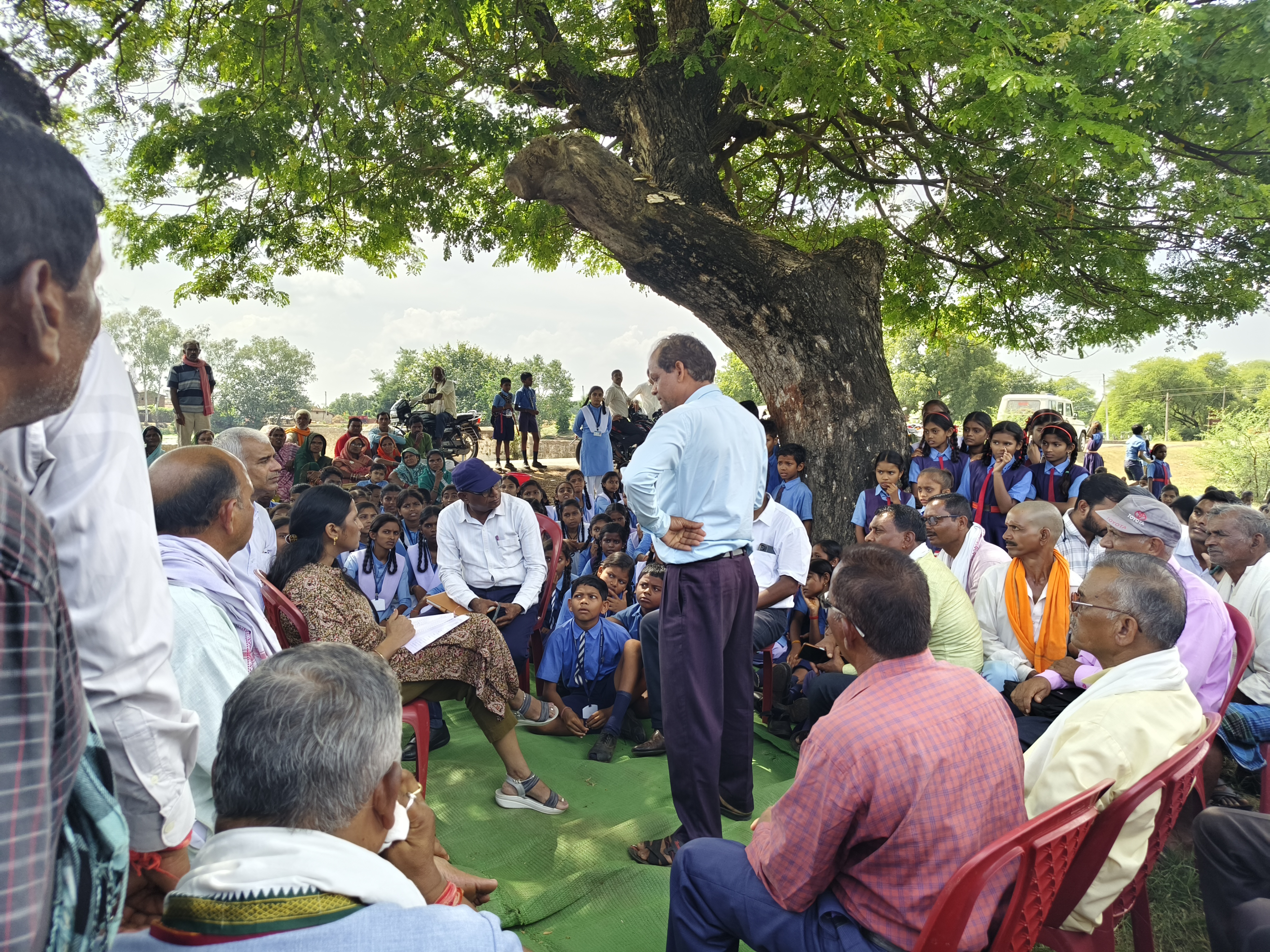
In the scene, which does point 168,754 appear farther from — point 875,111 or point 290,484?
point 290,484

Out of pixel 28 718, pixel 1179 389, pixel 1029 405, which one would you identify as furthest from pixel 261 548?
pixel 1179 389

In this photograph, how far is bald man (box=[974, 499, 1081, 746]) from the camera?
376cm

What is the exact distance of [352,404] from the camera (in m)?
73.1

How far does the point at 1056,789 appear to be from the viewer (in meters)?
2.04

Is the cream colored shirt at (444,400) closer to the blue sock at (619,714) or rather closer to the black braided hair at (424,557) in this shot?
the black braided hair at (424,557)

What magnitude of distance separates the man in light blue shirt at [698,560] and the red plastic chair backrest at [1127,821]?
53.1 inches

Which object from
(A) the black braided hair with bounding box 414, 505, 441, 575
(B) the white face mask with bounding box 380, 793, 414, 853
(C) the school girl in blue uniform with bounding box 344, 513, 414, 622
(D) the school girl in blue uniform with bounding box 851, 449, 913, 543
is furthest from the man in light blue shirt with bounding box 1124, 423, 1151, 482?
(B) the white face mask with bounding box 380, 793, 414, 853

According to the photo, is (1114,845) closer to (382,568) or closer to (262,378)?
(382,568)

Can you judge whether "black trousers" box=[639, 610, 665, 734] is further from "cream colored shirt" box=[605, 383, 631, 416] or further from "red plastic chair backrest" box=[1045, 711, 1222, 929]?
"cream colored shirt" box=[605, 383, 631, 416]

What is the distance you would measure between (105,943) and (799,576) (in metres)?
4.22

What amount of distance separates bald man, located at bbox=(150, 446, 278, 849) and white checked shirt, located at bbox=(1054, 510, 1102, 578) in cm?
453

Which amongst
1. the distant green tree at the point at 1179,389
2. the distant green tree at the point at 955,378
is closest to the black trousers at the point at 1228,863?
the distant green tree at the point at 955,378

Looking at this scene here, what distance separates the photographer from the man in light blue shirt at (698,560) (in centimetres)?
316

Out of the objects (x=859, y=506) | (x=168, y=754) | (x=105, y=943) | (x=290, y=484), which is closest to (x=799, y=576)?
(x=859, y=506)
